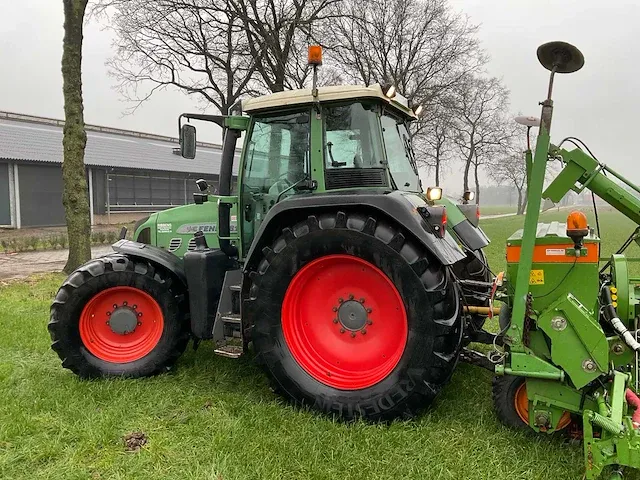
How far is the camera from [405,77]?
70.1ft

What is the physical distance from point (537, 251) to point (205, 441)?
2.44 m

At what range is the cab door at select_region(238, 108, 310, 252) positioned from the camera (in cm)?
409

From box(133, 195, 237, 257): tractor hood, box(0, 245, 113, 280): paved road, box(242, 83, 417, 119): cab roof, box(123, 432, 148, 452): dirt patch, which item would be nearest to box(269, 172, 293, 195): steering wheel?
box(242, 83, 417, 119): cab roof

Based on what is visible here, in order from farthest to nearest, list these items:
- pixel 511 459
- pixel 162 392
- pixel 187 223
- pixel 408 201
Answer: pixel 187 223
pixel 162 392
pixel 408 201
pixel 511 459

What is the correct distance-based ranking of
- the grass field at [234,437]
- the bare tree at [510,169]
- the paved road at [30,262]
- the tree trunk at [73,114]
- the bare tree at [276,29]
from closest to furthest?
the grass field at [234,437] < the tree trunk at [73,114] < the paved road at [30,262] < the bare tree at [276,29] < the bare tree at [510,169]

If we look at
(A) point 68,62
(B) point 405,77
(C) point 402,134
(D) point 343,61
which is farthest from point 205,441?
(B) point 405,77

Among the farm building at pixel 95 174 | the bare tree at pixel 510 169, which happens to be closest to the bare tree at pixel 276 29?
the farm building at pixel 95 174

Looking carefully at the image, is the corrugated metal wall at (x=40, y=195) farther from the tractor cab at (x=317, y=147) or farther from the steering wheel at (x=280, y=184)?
the steering wheel at (x=280, y=184)

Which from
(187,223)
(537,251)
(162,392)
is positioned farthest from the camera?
(187,223)

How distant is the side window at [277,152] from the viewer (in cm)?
408

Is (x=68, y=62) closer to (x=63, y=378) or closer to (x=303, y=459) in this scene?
(x=63, y=378)

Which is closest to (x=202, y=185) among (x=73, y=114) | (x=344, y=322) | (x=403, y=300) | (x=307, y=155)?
(x=307, y=155)

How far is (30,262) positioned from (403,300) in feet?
38.9

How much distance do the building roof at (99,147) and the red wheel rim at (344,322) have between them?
18.1 metres
